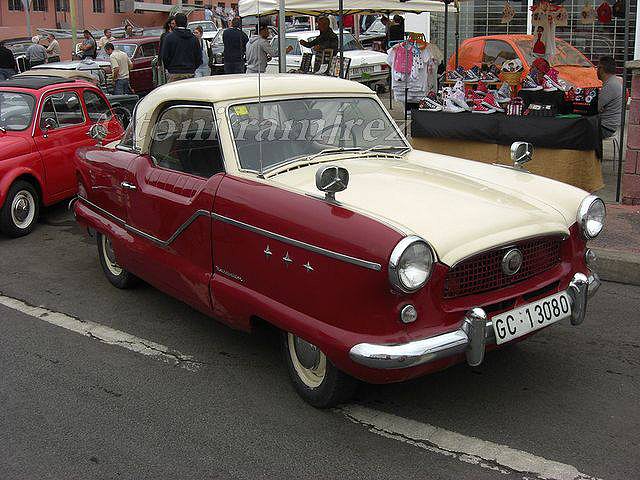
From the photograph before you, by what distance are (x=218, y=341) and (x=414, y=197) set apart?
1772 mm

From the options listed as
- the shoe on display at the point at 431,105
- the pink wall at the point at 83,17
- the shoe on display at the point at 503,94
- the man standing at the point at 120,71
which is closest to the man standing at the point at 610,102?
the shoe on display at the point at 503,94

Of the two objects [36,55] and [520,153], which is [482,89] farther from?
[36,55]

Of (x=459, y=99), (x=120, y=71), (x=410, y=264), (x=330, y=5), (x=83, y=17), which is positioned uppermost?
(x=83, y=17)

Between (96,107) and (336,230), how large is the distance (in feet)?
21.3

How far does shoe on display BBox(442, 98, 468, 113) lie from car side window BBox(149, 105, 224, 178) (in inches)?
189

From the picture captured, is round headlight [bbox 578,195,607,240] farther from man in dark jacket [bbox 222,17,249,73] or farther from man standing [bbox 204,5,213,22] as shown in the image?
man standing [bbox 204,5,213,22]

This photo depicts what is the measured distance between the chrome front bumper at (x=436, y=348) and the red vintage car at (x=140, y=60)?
54.5 ft

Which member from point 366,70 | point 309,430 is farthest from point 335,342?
point 366,70

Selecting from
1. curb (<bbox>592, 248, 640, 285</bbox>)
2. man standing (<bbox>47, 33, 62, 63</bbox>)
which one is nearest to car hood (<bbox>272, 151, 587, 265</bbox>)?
curb (<bbox>592, 248, 640, 285</bbox>)

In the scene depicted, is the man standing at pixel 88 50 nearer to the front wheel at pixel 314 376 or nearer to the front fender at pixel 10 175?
the front fender at pixel 10 175

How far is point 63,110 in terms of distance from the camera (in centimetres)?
859

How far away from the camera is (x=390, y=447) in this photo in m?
3.53

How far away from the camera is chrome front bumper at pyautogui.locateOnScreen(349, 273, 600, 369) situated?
3.30 metres

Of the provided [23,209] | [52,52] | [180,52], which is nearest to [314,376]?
[23,209]
